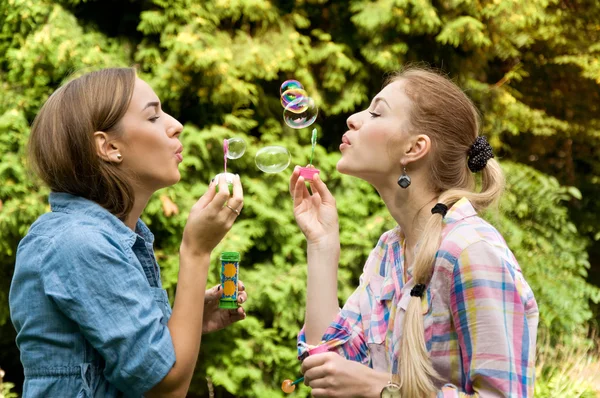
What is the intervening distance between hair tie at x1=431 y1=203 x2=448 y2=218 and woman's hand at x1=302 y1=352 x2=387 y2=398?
489mm

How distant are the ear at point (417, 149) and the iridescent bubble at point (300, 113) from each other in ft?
2.95

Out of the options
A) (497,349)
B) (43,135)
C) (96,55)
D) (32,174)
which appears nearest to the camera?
(497,349)

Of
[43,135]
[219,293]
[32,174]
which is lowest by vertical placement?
[219,293]

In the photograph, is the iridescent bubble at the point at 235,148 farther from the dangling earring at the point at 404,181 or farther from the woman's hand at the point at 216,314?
the dangling earring at the point at 404,181

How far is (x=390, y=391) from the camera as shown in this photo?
189 cm

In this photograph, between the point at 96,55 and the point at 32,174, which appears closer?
the point at 32,174

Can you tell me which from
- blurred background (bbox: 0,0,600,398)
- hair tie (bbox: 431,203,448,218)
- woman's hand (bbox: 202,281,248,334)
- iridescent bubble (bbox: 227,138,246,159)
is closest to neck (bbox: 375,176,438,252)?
hair tie (bbox: 431,203,448,218)

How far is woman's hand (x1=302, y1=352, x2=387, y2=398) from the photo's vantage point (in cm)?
192

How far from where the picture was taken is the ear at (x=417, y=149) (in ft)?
7.21

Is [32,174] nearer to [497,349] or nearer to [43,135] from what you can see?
[43,135]

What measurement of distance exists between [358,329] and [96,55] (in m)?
3.82

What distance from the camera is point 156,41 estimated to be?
18.8 ft

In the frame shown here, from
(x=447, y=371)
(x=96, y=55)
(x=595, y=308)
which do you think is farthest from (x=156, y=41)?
(x=595, y=308)

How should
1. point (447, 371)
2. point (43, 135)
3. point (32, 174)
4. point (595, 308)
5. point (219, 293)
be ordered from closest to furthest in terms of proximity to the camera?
1. point (447, 371)
2. point (43, 135)
3. point (32, 174)
4. point (219, 293)
5. point (595, 308)
